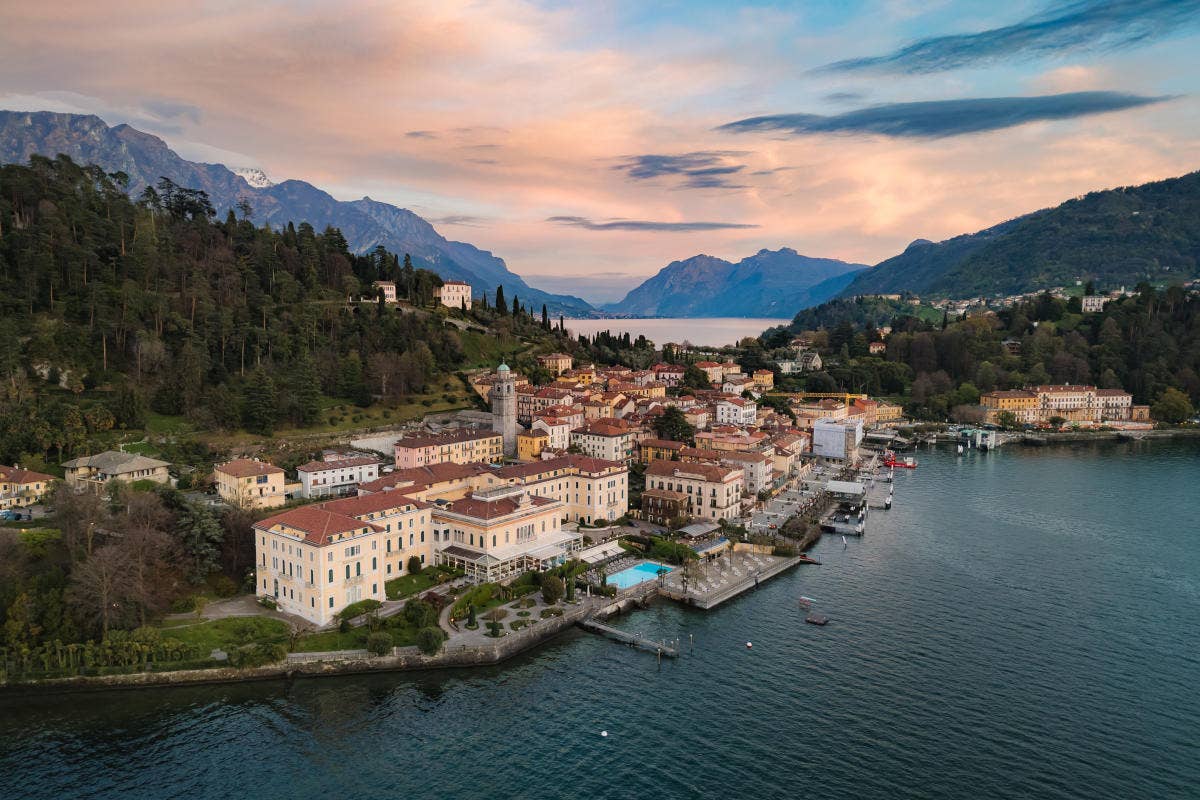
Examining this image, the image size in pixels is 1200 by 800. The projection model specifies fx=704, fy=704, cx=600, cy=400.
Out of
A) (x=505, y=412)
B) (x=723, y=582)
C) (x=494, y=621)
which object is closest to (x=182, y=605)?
(x=494, y=621)

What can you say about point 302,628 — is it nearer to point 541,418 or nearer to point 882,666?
point 882,666

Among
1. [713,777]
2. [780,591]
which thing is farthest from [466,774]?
[780,591]

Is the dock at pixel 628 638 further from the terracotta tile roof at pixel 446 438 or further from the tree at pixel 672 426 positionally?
the tree at pixel 672 426

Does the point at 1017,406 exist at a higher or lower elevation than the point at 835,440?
higher

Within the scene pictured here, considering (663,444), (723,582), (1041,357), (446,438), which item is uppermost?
(1041,357)

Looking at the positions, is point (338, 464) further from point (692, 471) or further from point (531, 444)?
point (692, 471)

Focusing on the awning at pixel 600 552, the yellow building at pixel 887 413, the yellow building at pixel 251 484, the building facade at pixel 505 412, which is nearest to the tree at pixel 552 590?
the awning at pixel 600 552
